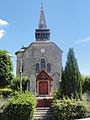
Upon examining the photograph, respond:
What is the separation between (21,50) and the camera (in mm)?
45250

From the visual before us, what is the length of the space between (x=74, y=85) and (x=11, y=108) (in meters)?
6.08

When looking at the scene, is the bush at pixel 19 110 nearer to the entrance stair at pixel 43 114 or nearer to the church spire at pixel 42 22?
the entrance stair at pixel 43 114

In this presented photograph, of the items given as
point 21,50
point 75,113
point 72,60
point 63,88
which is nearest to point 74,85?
point 63,88

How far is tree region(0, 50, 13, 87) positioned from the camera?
35312 millimetres

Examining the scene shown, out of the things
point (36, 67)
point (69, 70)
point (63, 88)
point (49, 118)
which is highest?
point (36, 67)

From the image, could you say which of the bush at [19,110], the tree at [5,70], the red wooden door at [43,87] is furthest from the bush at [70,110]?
the tree at [5,70]

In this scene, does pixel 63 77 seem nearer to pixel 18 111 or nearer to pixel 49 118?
pixel 49 118

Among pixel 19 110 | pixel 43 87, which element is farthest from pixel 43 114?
pixel 43 87

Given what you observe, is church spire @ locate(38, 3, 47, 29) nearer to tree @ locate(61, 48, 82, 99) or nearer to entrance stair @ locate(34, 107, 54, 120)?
tree @ locate(61, 48, 82, 99)

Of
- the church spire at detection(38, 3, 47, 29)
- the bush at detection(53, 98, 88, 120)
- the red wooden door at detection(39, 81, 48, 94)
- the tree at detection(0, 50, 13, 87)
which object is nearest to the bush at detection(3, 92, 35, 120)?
the bush at detection(53, 98, 88, 120)

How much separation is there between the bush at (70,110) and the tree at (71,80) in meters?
2.36

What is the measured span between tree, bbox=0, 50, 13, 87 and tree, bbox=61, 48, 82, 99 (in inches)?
743

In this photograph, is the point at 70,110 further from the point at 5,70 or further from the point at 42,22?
the point at 42,22

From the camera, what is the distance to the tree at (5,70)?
35.3 m
